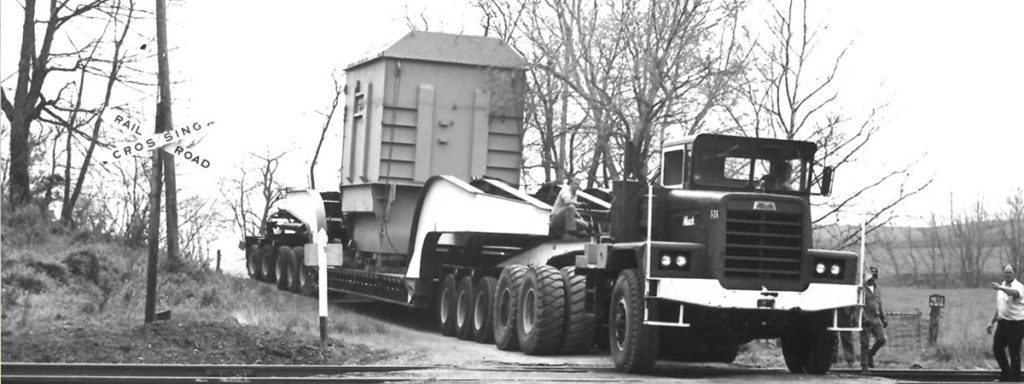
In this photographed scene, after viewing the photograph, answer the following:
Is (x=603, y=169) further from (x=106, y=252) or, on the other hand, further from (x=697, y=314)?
(x=697, y=314)

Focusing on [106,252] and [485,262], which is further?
[106,252]

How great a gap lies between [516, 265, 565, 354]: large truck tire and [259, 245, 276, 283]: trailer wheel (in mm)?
15220

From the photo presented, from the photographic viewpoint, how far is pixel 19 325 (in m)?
19.5

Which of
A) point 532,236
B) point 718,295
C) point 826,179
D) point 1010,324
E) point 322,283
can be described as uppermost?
point 826,179

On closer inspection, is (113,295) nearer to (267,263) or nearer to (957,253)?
(267,263)

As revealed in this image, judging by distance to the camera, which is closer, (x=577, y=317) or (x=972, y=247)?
(x=577, y=317)

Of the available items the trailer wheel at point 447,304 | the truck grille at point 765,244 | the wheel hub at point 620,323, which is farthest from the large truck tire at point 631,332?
the trailer wheel at point 447,304

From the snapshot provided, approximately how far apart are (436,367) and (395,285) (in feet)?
27.8

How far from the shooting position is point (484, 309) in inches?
866

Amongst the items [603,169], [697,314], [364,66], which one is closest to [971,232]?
[603,169]

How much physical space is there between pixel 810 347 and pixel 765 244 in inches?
75.3

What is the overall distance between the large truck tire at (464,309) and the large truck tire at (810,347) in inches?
261

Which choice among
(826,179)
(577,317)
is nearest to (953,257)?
(577,317)

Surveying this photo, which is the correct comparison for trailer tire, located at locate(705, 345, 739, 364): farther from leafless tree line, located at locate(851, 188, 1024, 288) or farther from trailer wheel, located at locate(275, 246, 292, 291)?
leafless tree line, located at locate(851, 188, 1024, 288)
